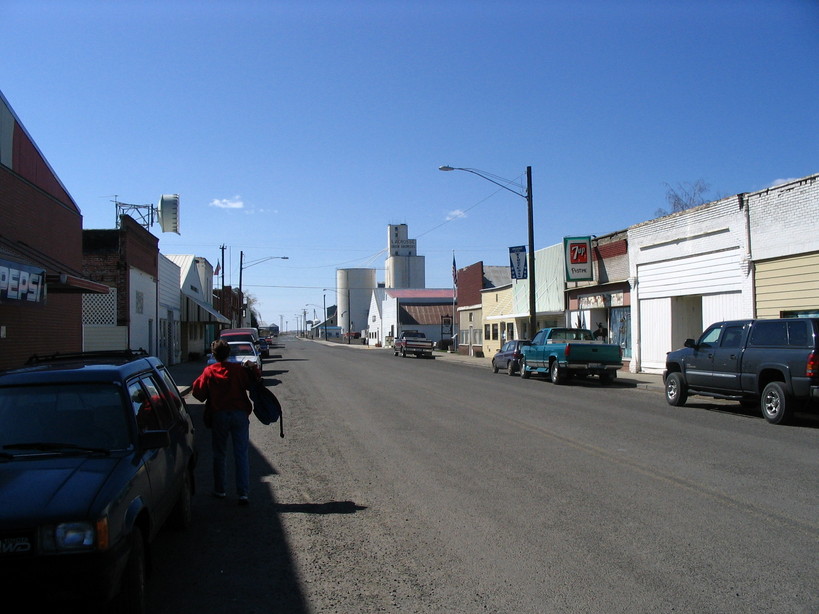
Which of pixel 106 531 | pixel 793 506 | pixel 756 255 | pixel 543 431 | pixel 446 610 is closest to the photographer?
pixel 106 531

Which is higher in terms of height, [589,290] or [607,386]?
[589,290]

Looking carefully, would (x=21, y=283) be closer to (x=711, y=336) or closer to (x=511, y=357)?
(x=711, y=336)

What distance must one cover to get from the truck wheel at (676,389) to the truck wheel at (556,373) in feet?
21.5

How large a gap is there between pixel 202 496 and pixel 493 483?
11.1 ft

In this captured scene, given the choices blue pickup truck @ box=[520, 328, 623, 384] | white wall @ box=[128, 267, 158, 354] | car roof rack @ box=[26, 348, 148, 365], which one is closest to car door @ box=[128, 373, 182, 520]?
car roof rack @ box=[26, 348, 148, 365]

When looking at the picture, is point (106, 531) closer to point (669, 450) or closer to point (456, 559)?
point (456, 559)

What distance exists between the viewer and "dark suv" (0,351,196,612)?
382cm

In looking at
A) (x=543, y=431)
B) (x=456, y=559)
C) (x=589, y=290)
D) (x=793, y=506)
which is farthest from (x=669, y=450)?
(x=589, y=290)

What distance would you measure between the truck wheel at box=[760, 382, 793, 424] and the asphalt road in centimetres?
60

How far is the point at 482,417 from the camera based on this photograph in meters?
14.4

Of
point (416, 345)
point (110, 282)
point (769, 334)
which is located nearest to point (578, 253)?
point (769, 334)

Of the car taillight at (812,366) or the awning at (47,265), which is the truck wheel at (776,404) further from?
the awning at (47,265)

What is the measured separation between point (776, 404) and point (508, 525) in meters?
9.47

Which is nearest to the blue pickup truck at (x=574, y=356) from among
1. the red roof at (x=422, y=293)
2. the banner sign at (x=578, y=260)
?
the banner sign at (x=578, y=260)
